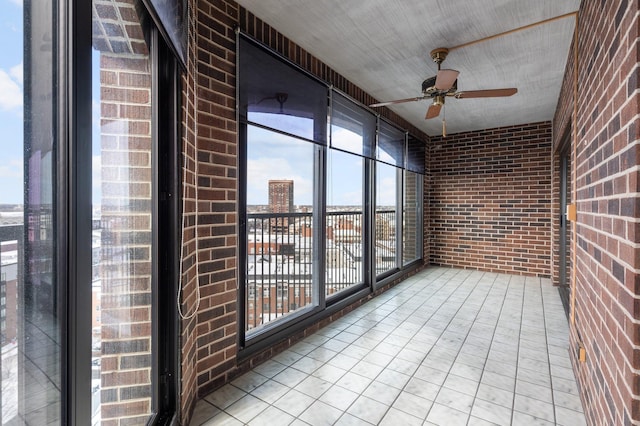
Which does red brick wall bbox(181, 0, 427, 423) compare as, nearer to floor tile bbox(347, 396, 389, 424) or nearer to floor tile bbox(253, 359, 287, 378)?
floor tile bbox(253, 359, 287, 378)

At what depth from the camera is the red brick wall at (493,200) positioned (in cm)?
541

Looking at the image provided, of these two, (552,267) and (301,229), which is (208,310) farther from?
(552,267)

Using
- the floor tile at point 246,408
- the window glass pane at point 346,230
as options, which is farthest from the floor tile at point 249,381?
the window glass pane at point 346,230

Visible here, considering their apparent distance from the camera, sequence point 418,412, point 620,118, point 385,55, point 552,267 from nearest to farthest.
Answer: point 620,118 → point 418,412 → point 385,55 → point 552,267

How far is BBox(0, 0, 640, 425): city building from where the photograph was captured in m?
0.80

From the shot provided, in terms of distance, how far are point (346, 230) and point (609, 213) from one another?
119 inches

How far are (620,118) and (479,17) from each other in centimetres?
159

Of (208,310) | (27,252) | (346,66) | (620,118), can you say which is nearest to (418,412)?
(208,310)

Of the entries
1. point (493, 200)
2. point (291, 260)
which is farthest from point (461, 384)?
point (493, 200)

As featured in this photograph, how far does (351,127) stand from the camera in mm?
3592

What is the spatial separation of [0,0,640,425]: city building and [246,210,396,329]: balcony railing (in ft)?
0.08

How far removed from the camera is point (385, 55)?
9.75 ft

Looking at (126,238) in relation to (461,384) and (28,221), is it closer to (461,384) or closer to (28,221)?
(28,221)

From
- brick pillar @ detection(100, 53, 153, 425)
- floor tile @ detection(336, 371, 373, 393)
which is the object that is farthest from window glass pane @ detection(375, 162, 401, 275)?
brick pillar @ detection(100, 53, 153, 425)
